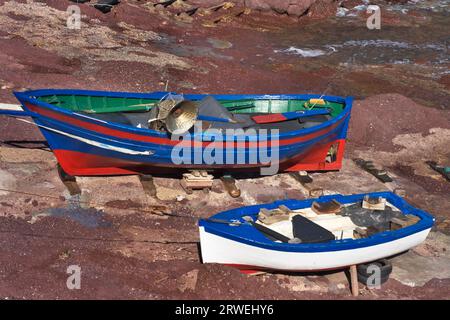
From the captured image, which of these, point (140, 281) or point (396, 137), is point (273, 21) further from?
point (140, 281)

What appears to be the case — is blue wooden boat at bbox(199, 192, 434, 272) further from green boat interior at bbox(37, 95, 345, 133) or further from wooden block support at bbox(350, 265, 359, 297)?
green boat interior at bbox(37, 95, 345, 133)

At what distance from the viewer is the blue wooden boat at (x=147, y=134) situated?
15.1 meters

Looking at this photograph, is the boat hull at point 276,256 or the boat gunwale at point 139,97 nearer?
the boat hull at point 276,256

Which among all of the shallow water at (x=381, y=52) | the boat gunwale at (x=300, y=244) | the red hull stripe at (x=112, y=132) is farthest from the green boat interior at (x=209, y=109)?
the shallow water at (x=381, y=52)

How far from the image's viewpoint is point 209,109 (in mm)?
16266

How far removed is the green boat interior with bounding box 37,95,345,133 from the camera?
53.1ft

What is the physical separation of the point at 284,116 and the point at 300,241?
5389 millimetres

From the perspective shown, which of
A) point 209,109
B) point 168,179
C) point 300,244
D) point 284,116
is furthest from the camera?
point 284,116

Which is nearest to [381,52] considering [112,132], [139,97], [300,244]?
[139,97]

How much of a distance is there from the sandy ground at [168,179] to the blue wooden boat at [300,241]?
1.96 ft

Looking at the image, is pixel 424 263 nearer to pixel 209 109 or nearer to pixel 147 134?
pixel 209 109

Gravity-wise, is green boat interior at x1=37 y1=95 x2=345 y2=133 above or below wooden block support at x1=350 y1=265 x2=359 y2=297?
above

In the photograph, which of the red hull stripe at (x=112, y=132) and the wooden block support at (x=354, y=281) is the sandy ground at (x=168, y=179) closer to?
the wooden block support at (x=354, y=281)

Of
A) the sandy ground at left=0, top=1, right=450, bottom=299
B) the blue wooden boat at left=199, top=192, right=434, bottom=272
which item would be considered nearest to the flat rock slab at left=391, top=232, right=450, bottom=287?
the sandy ground at left=0, top=1, right=450, bottom=299
